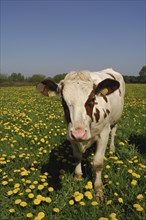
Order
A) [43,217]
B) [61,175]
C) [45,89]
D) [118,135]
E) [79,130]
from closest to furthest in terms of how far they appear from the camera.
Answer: [79,130], [43,217], [45,89], [61,175], [118,135]

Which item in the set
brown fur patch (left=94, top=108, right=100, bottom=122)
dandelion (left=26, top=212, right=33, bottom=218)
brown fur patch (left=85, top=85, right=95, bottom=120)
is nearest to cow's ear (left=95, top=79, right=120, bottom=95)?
brown fur patch (left=85, top=85, right=95, bottom=120)

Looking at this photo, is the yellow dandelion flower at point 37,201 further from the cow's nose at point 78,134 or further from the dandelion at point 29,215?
the cow's nose at point 78,134

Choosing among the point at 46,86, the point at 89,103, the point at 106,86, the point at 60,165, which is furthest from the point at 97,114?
the point at 60,165

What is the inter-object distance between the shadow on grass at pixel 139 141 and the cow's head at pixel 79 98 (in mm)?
2694

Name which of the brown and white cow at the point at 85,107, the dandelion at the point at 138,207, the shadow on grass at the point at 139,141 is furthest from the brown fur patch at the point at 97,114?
the shadow on grass at the point at 139,141

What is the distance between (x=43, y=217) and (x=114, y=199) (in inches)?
45.8

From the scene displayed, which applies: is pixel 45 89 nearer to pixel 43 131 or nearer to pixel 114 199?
pixel 114 199

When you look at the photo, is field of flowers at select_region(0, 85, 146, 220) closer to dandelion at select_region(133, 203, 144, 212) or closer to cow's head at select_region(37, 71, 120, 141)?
dandelion at select_region(133, 203, 144, 212)

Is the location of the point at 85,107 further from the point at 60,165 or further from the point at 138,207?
the point at 60,165

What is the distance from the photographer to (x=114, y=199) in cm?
416

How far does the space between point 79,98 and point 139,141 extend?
392 centimetres

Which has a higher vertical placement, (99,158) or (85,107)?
(85,107)

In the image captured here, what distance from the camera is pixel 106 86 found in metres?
4.20

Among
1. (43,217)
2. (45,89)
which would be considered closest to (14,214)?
(43,217)
